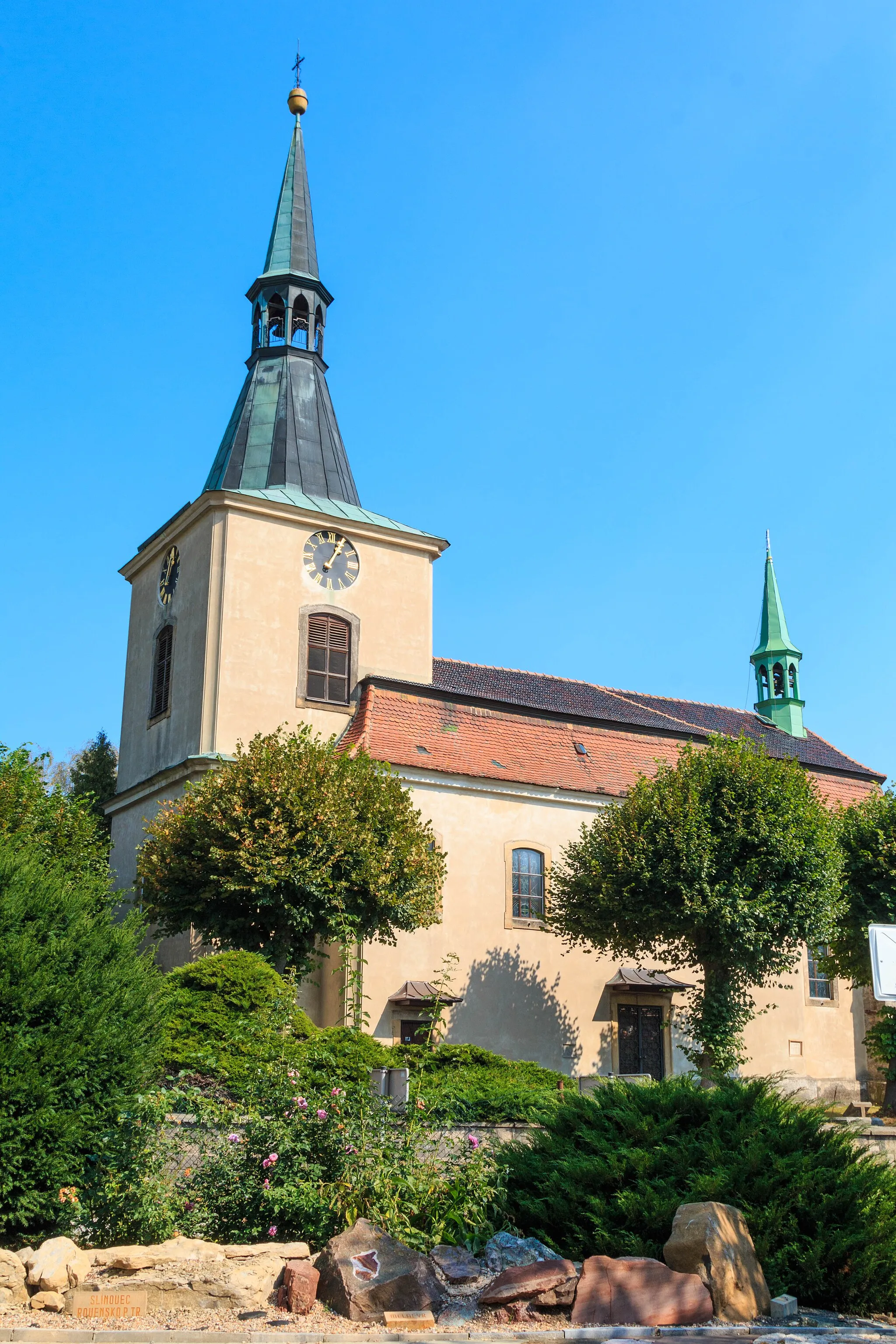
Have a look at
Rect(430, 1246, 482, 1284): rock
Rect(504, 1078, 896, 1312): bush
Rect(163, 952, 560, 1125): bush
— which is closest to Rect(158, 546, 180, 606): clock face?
Rect(163, 952, 560, 1125): bush

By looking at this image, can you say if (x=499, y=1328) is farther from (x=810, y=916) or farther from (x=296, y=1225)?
(x=810, y=916)

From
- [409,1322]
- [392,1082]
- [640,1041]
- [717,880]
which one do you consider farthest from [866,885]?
[409,1322]

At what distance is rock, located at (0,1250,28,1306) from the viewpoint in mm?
9219

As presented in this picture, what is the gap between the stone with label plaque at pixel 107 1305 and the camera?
9.10 meters

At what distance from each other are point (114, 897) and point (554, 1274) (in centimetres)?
909

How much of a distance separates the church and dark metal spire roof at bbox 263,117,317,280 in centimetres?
10

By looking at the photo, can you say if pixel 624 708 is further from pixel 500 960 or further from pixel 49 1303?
pixel 49 1303

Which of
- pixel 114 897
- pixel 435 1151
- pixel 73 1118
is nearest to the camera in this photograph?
pixel 73 1118

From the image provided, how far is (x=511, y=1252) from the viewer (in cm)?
1030

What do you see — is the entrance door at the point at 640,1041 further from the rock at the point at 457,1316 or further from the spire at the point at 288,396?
the rock at the point at 457,1316

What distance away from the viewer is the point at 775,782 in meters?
25.2

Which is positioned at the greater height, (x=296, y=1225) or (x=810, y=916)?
(x=810, y=916)

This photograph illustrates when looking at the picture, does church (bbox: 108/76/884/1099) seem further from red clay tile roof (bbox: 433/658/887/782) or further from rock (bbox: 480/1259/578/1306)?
rock (bbox: 480/1259/578/1306)

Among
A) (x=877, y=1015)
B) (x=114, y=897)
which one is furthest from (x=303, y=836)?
(x=877, y=1015)
